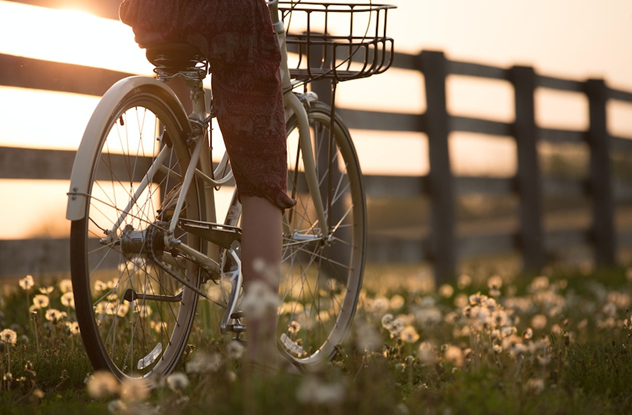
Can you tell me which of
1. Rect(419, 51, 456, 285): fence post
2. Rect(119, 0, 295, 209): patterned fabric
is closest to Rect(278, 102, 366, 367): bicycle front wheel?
Rect(119, 0, 295, 209): patterned fabric

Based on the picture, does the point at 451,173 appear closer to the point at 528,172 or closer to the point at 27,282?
the point at 528,172

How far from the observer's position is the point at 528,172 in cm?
781

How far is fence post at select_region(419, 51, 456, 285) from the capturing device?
6.67 metres

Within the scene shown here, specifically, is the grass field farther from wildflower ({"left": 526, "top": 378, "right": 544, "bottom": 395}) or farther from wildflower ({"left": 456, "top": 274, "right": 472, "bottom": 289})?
wildflower ({"left": 456, "top": 274, "right": 472, "bottom": 289})

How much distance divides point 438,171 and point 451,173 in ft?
0.41

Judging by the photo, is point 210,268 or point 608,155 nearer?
point 210,268

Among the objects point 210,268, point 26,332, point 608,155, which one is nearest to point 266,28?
point 210,268

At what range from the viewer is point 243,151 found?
83.7 inches

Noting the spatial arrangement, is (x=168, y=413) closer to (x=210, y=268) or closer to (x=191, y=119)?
(x=210, y=268)

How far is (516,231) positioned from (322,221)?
5.25m

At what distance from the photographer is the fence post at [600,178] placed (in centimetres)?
902

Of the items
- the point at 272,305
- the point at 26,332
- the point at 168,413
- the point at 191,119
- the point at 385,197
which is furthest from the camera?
the point at 385,197

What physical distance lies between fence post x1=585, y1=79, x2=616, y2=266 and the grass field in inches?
217

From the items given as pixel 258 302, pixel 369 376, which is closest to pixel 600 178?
pixel 369 376
